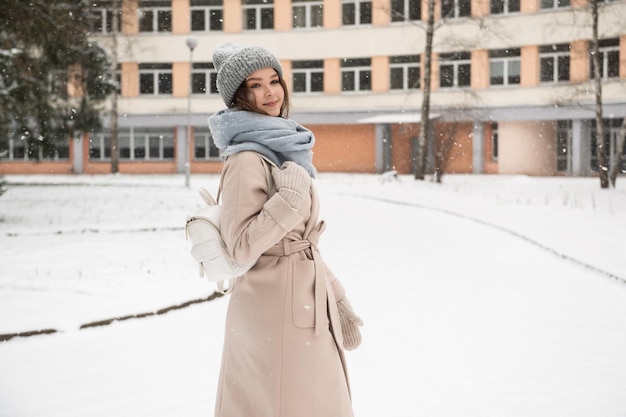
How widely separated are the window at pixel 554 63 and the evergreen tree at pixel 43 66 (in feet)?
77.0

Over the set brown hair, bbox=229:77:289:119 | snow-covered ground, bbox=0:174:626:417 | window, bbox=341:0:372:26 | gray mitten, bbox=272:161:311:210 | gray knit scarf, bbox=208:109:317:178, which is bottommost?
snow-covered ground, bbox=0:174:626:417

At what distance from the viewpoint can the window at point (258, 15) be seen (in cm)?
4288

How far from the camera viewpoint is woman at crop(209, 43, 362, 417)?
2703mm

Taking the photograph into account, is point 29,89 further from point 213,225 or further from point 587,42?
point 587,42

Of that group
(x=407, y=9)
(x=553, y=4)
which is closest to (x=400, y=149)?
(x=407, y=9)

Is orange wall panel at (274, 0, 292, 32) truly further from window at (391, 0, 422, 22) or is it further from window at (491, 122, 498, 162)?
window at (491, 122, 498, 162)

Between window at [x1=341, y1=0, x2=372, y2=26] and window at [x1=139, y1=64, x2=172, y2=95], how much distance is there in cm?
1074

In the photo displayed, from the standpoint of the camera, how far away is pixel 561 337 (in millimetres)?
6641

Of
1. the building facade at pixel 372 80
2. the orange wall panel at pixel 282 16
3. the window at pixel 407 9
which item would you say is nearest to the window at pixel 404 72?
the building facade at pixel 372 80

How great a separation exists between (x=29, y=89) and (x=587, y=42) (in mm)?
27432

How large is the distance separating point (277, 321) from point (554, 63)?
38.1 m

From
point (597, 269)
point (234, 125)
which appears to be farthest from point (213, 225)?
point (597, 269)

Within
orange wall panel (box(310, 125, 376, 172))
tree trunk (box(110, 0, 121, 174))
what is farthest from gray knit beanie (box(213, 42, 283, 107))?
tree trunk (box(110, 0, 121, 174))

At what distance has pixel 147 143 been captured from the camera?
144ft
